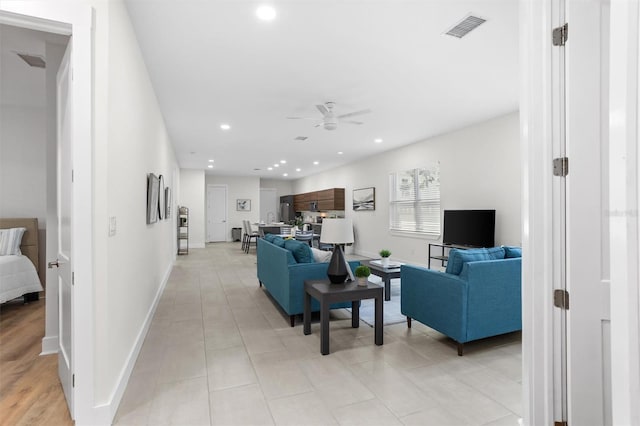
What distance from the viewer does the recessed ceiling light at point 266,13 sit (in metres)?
2.41

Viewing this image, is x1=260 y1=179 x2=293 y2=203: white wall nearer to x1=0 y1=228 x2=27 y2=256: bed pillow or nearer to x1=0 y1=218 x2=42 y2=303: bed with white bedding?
x1=0 y1=218 x2=42 y2=303: bed with white bedding

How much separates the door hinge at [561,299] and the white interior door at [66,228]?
2.42m

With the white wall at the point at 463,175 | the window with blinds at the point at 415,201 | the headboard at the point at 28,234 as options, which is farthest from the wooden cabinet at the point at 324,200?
the headboard at the point at 28,234

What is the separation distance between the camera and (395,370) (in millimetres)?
2504

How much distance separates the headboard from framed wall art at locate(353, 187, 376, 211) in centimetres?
673

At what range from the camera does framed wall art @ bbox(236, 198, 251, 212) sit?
1294 centimetres

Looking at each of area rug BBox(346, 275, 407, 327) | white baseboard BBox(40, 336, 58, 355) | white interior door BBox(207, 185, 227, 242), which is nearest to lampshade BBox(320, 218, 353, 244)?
area rug BBox(346, 275, 407, 327)

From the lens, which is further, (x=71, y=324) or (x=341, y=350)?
(x=341, y=350)

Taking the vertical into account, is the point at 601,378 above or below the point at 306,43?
below

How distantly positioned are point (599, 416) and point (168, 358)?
2.80 meters

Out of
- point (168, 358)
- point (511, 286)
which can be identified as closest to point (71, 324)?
point (168, 358)

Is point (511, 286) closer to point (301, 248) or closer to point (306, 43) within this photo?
point (301, 248)

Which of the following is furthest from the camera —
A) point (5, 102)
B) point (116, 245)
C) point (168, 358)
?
point (5, 102)

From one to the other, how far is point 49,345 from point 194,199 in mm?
8094
